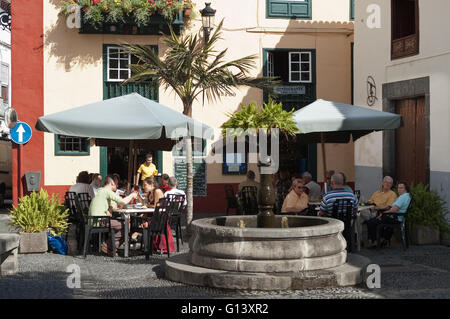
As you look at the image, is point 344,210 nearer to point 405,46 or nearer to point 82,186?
point 82,186

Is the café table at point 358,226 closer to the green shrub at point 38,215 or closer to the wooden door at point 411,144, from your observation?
the wooden door at point 411,144

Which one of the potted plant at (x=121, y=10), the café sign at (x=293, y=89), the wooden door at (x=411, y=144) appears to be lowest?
the wooden door at (x=411, y=144)

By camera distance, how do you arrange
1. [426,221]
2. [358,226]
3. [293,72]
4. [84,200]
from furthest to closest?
[293,72]
[426,221]
[84,200]
[358,226]

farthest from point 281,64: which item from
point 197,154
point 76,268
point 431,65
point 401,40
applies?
point 76,268

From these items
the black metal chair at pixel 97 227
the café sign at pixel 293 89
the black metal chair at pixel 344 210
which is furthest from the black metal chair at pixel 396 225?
the café sign at pixel 293 89

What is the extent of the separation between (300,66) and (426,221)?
9156mm

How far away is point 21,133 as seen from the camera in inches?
713

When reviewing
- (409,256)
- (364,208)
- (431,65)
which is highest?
(431,65)

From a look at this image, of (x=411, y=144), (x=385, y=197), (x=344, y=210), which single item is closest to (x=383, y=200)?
(x=385, y=197)

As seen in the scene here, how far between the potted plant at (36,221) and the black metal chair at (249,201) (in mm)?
3764

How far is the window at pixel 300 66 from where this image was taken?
2069 cm

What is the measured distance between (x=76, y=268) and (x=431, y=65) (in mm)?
9212

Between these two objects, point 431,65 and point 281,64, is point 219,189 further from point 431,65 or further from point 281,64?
point 431,65
